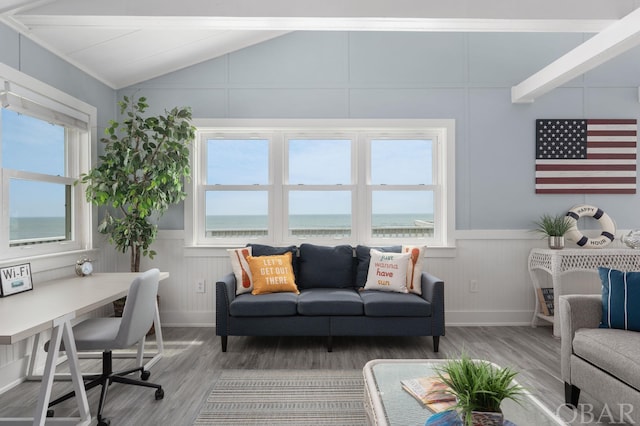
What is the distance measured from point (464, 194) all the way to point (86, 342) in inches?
147

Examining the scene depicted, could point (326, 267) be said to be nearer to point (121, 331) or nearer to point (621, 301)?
point (121, 331)

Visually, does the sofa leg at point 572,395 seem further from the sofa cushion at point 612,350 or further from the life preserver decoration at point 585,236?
the life preserver decoration at point 585,236

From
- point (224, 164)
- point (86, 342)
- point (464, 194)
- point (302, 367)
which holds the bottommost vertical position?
point (302, 367)

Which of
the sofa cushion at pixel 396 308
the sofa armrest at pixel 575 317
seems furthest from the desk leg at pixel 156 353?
the sofa armrest at pixel 575 317

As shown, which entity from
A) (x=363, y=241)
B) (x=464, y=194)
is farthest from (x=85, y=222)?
(x=464, y=194)

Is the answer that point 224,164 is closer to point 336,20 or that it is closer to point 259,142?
point 259,142

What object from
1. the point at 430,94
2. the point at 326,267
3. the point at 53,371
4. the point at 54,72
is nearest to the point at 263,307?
the point at 326,267

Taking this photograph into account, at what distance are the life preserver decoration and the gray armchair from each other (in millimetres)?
1940

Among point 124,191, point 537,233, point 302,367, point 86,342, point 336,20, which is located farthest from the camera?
point 537,233

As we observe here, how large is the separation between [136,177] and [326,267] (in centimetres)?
202

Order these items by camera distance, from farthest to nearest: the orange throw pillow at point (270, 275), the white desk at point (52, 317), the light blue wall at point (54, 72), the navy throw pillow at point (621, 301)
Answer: the orange throw pillow at point (270, 275) → the light blue wall at point (54, 72) → the navy throw pillow at point (621, 301) → the white desk at point (52, 317)

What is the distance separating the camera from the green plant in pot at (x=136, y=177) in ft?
12.2

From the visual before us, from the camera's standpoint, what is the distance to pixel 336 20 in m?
3.00

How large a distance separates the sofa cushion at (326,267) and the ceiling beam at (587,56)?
2.46 meters
